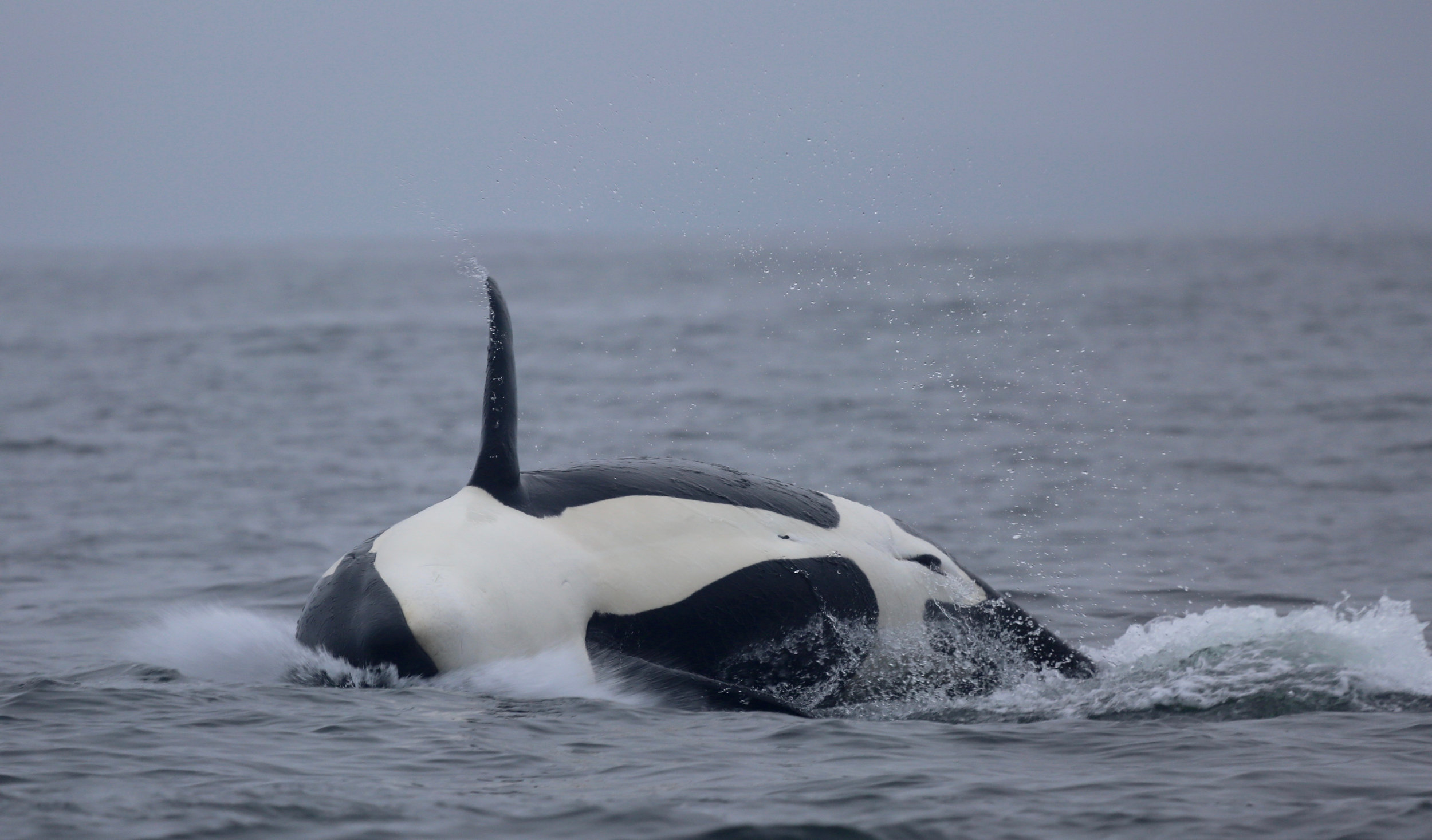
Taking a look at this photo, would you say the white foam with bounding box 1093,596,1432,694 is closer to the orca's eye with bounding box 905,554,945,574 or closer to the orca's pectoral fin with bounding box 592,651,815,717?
the orca's eye with bounding box 905,554,945,574

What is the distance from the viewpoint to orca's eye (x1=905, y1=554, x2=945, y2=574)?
25.5 feet

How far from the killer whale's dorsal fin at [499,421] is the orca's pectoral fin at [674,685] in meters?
0.89

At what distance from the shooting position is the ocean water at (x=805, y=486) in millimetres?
5582

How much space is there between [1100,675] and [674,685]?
2.65 m

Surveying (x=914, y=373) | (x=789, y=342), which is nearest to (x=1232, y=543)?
(x=914, y=373)

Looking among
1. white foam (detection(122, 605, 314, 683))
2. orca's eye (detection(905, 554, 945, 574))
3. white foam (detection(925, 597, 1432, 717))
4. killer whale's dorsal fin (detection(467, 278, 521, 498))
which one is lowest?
white foam (detection(925, 597, 1432, 717))

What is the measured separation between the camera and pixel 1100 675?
803cm

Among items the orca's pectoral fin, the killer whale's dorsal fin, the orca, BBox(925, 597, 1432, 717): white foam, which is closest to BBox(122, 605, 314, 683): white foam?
the orca

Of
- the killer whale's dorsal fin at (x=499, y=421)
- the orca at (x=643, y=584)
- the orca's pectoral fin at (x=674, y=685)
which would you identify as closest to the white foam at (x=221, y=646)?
the orca at (x=643, y=584)

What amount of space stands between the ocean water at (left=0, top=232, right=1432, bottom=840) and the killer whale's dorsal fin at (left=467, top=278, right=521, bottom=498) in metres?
0.42

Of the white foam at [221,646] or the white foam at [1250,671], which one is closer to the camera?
the white foam at [221,646]

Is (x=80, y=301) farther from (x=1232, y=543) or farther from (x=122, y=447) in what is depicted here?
(x=1232, y=543)

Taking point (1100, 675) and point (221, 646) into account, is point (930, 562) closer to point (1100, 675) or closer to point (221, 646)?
point (1100, 675)

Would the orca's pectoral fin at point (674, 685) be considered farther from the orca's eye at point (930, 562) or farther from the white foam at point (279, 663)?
the orca's eye at point (930, 562)
